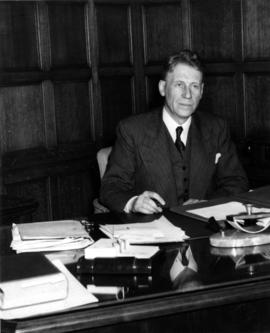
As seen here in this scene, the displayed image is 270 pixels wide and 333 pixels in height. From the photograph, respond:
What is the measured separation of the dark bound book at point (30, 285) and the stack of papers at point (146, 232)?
49cm

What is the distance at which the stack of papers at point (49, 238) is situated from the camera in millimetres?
2295

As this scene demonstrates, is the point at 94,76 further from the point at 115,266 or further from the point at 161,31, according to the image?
the point at 115,266

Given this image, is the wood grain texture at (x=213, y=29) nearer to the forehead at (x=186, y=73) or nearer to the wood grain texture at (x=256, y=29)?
the wood grain texture at (x=256, y=29)

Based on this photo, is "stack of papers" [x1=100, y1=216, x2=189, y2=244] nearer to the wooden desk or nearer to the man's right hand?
the wooden desk

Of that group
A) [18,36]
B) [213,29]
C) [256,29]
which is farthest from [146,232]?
[213,29]


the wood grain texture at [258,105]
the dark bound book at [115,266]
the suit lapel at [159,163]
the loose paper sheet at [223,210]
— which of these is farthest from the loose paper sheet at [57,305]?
the wood grain texture at [258,105]

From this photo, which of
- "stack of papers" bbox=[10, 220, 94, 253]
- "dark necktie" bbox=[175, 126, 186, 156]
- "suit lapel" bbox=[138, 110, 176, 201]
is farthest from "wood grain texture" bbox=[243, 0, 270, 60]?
"stack of papers" bbox=[10, 220, 94, 253]

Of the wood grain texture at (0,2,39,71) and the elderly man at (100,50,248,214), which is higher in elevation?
the wood grain texture at (0,2,39,71)

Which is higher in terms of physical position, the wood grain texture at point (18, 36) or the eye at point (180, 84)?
the wood grain texture at point (18, 36)

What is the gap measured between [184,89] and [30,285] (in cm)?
194

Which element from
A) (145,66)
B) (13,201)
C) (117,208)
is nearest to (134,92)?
(145,66)

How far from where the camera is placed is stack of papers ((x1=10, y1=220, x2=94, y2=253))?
7.53ft

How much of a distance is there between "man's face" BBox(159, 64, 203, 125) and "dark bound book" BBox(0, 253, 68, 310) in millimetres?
1748

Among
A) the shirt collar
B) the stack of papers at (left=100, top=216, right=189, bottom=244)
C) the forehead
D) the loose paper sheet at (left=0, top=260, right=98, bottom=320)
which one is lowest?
the loose paper sheet at (left=0, top=260, right=98, bottom=320)
